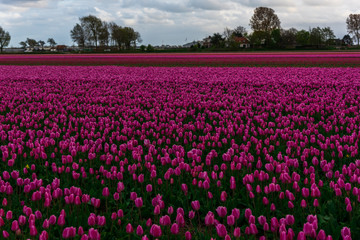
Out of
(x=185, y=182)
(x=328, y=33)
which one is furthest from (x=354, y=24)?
(x=185, y=182)

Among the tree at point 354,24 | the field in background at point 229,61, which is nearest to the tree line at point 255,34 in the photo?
the tree at point 354,24

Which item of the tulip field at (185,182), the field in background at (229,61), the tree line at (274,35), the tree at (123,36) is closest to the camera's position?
the tulip field at (185,182)

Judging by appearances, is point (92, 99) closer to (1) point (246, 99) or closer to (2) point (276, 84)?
(1) point (246, 99)

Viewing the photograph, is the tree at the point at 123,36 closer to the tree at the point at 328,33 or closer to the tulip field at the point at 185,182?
the tree at the point at 328,33

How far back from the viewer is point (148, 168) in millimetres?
5008

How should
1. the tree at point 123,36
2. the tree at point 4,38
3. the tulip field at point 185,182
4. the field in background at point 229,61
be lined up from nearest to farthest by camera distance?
the tulip field at point 185,182
the field in background at point 229,61
the tree at point 123,36
the tree at point 4,38

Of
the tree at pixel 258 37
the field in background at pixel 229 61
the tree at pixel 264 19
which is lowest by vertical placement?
the field in background at pixel 229 61

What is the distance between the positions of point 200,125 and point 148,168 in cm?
280

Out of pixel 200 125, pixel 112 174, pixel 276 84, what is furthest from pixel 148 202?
pixel 276 84

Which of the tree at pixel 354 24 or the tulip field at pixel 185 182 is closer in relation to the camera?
the tulip field at pixel 185 182

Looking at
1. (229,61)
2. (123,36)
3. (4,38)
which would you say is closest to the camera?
(229,61)

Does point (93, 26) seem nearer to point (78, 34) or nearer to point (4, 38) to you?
point (78, 34)

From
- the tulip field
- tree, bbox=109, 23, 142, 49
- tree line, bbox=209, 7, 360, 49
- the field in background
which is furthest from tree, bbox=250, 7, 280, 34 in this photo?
the tulip field

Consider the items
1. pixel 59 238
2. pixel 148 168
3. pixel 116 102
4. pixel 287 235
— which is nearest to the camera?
pixel 287 235
